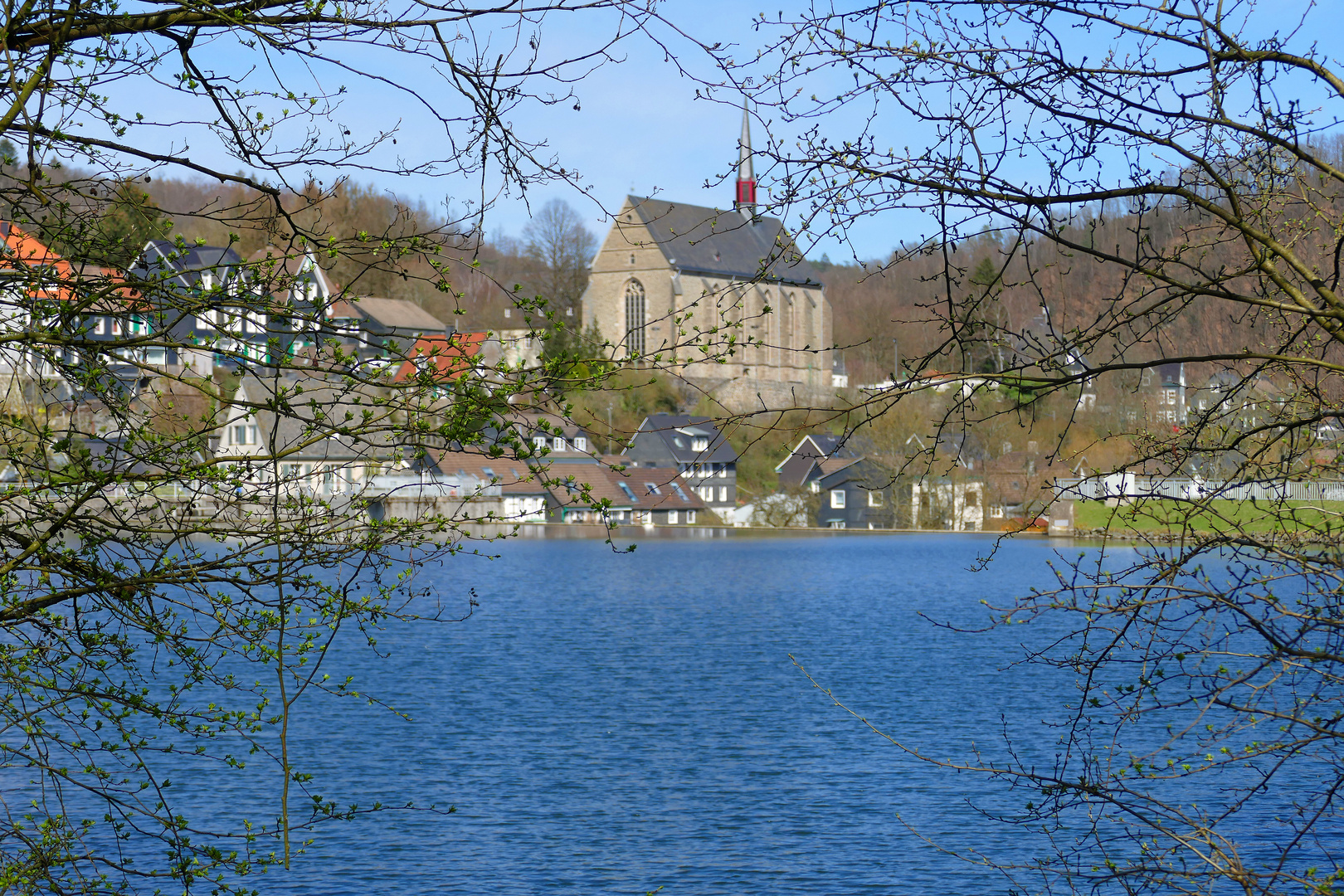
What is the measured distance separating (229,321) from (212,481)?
0.54 meters

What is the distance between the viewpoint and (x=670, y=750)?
1791 cm

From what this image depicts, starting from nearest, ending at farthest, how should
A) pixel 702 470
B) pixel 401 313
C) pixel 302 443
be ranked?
pixel 302 443
pixel 702 470
pixel 401 313

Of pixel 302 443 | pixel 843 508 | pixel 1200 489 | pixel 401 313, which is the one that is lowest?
pixel 843 508

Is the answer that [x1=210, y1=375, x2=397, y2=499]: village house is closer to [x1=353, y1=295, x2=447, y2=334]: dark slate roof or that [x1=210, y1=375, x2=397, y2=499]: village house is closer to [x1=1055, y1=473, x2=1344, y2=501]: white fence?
[x1=1055, y1=473, x2=1344, y2=501]: white fence

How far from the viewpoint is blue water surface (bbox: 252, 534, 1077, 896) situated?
488 inches

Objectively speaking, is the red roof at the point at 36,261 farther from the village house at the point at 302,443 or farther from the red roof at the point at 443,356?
the red roof at the point at 443,356

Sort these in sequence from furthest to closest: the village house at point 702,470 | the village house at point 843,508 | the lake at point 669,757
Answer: the village house at point 843,508 < the village house at point 702,470 < the lake at point 669,757

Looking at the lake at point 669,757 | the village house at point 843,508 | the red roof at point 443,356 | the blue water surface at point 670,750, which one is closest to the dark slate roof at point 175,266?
the red roof at point 443,356

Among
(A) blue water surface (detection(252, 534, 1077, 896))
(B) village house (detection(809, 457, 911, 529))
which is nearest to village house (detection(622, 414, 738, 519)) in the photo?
(B) village house (detection(809, 457, 911, 529))

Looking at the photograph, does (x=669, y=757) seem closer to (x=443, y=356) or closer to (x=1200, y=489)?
(x=1200, y=489)

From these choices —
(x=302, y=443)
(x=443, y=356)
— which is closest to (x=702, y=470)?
(x=443, y=356)

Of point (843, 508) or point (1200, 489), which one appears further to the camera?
point (843, 508)

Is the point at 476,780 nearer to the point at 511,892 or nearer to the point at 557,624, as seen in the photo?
the point at 511,892

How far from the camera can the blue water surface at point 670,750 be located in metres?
12.4
